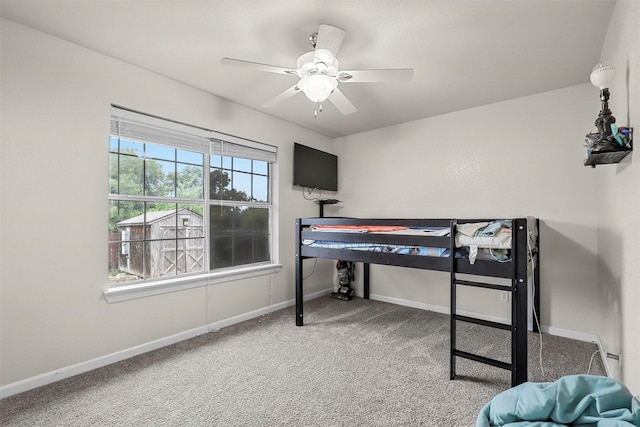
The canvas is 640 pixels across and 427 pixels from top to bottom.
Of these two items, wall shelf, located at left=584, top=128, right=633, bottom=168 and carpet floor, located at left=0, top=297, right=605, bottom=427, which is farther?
carpet floor, located at left=0, top=297, right=605, bottom=427

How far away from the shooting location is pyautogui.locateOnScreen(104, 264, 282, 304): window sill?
2346 mm

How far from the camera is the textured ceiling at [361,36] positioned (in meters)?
1.78

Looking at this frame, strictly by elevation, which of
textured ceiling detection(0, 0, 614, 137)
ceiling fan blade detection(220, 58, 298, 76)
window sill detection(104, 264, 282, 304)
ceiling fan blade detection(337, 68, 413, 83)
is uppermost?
textured ceiling detection(0, 0, 614, 137)

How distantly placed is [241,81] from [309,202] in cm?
185

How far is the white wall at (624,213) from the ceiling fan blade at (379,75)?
1.00 metres

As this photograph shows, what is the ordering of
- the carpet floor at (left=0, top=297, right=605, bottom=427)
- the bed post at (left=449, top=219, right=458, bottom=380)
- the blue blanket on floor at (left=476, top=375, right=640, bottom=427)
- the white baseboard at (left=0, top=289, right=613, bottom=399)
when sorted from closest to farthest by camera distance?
the blue blanket on floor at (left=476, top=375, right=640, bottom=427) → the carpet floor at (left=0, top=297, right=605, bottom=427) → the white baseboard at (left=0, top=289, right=613, bottom=399) → the bed post at (left=449, top=219, right=458, bottom=380)

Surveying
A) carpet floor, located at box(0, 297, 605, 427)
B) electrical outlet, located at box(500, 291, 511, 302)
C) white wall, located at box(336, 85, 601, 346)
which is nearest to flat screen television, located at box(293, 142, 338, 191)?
white wall, located at box(336, 85, 601, 346)

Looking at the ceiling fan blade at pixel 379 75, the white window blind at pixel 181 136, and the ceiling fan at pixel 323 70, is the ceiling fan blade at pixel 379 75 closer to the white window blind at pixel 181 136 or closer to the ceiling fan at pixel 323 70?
the ceiling fan at pixel 323 70

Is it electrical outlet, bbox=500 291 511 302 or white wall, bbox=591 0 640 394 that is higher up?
white wall, bbox=591 0 640 394

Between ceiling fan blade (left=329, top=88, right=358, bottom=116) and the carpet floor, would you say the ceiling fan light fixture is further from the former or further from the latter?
the carpet floor

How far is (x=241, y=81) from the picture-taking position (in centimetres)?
270

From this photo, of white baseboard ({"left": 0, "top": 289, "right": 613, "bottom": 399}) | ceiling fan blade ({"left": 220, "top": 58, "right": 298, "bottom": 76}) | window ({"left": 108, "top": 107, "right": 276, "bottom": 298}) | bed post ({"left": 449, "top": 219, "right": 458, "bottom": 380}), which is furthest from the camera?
window ({"left": 108, "top": 107, "right": 276, "bottom": 298})

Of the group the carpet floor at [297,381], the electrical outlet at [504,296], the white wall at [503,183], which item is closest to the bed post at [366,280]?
the white wall at [503,183]

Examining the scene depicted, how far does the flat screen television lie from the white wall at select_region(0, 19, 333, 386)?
61.7 inches
